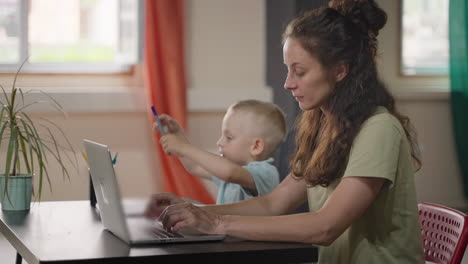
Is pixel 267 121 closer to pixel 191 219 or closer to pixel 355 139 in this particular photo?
pixel 355 139

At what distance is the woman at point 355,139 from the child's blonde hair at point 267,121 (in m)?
0.83

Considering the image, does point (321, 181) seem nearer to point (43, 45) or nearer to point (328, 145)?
point (328, 145)

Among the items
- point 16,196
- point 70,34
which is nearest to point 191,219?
point 16,196

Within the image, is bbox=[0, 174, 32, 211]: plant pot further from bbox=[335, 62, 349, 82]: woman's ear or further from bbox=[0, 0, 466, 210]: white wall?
bbox=[0, 0, 466, 210]: white wall

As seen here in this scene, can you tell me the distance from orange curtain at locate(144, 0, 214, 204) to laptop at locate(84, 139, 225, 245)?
2.89m

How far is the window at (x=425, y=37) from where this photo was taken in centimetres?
595

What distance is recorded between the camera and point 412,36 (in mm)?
5984

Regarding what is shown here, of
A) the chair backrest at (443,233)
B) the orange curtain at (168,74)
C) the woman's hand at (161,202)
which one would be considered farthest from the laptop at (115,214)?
the orange curtain at (168,74)

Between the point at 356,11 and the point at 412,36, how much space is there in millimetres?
4226

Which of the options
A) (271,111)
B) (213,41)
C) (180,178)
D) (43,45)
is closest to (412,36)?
(213,41)

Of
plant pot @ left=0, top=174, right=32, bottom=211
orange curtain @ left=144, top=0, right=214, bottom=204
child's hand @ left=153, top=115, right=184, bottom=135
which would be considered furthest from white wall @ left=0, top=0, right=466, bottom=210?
plant pot @ left=0, top=174, right=32, bottom=211

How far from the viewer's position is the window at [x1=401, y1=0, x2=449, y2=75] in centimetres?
595

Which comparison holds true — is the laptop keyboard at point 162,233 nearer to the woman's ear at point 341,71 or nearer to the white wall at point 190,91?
the woman's ear at point 341,71

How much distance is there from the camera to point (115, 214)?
171 centimetres
